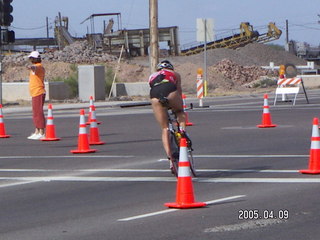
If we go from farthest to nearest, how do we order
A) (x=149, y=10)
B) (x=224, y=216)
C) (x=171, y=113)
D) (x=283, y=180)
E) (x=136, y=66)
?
(x=136, y=66) < (x=149, y=10) < (x=171, y=113) < (x=283, y=180) < (x=224, y=216)

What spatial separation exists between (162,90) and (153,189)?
68.8 inches

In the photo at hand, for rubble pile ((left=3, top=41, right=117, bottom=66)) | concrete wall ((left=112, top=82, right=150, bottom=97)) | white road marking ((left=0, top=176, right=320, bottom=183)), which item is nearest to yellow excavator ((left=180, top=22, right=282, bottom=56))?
rubble pile ((left=3, top=41, right=117, bottom=66))

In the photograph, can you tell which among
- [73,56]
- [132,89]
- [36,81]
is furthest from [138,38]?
[36,81]

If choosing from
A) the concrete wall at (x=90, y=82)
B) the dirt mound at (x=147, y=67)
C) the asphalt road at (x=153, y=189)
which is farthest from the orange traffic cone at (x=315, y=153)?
the dirt mound at (x=147, y=67)

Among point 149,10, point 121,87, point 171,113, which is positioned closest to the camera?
point 171,113

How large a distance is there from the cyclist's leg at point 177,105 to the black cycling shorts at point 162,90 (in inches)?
2.5

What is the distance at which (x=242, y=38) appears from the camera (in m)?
82.4

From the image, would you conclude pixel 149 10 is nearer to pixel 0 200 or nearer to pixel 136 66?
pixel 136 66

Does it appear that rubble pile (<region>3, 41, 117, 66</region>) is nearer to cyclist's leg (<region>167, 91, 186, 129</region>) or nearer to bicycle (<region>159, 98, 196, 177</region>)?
cyclist's leg (<region>167, 91, 186, 129</region>)

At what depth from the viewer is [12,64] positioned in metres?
63.8

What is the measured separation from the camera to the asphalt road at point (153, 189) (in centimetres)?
866

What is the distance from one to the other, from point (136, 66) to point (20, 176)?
46.8 metres

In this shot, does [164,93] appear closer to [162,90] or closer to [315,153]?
[162,90]

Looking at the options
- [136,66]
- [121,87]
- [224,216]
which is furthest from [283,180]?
[136,66]
